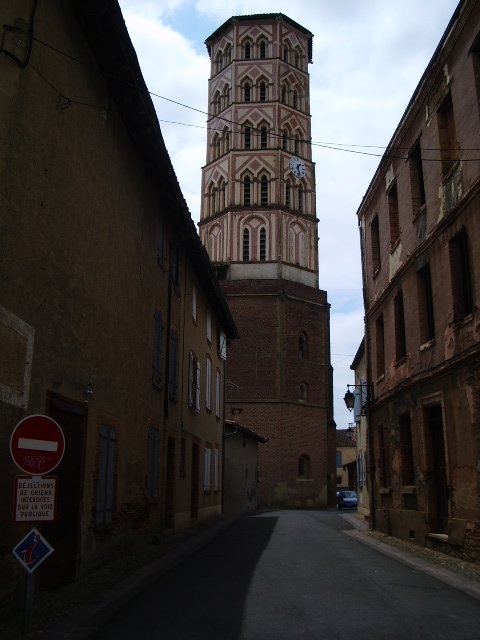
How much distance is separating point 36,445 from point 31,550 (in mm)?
968

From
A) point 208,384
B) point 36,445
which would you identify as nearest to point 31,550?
point 36,445

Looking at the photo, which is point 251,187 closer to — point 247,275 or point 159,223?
point 247,275

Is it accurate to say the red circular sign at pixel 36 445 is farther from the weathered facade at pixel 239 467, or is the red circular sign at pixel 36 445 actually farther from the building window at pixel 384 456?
the weathered facade at pixel 239 467

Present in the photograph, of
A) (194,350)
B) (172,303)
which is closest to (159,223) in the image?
(172,303)

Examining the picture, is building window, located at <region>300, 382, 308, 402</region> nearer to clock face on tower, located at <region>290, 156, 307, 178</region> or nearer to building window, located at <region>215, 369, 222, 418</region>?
clock face on tower, located at <region>290, 156, 307, 178</region>

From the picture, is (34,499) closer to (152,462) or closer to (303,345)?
(152,462)

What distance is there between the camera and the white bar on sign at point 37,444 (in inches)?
237

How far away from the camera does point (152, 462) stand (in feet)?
47.9

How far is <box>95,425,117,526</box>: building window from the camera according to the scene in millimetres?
10602

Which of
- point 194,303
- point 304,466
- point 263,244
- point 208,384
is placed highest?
point 263,244

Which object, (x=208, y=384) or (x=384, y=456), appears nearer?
(x=384, y=456)

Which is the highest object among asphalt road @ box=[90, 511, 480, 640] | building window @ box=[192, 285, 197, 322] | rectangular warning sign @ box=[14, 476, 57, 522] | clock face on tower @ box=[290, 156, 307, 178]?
clock face on tower @ box=[290, 156, 307, 178]

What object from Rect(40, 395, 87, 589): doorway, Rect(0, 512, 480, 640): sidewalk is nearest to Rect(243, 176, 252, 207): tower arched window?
Rect(0, 512, 480, 640): sidewalk

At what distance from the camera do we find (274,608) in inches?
290
